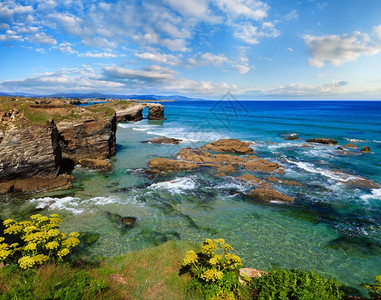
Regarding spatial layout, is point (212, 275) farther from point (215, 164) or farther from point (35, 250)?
point (215, 164)

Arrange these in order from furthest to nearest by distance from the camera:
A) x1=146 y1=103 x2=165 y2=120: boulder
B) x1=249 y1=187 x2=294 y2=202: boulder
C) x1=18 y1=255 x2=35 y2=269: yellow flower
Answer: x1=146 y1=103 x2=165 y2=120: boulder
x1=249 y1=187 x2=294 y2=202: boulder
x1=18 y1=255 x2=35 y2=269: yellow flower

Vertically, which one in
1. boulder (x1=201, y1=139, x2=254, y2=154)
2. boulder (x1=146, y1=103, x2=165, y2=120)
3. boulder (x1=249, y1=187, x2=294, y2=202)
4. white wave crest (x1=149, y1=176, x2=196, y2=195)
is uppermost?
boulder (x1=146, y1=103, x2=165, y2=120)

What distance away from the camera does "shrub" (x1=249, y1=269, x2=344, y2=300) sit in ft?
19.0

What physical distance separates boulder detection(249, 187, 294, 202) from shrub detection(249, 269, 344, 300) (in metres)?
9.91

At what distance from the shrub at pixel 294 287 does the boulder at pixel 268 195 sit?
32.5 feet

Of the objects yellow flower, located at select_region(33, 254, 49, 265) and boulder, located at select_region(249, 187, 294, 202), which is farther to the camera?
boulder, located at select_region(249, 187, 294, 202)

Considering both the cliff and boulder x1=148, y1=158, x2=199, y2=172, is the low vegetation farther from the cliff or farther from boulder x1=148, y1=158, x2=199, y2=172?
boulder x1=148, y1=158, x2=199, y2=172

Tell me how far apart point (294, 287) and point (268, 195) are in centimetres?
1113

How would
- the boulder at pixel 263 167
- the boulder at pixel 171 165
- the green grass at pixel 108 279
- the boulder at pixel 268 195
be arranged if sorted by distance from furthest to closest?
the boulder at pixel 171 165
the boulder at pixel 263 167
the boulder at pixel 268 195
the green grass at pixel 108 279

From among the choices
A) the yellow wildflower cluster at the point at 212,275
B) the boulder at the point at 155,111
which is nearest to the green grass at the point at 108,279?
the yellow wildflower cluster at the point at 212,275

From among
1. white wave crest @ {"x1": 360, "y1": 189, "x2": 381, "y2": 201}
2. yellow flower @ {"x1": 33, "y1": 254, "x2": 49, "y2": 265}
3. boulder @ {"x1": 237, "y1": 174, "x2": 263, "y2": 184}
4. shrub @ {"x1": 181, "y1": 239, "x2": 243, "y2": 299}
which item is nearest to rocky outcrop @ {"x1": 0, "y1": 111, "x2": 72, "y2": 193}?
yellow flower @ {"x1": 33, "y1": 254, "x2": 49, "y2": 265}

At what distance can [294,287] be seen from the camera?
6.05 meters

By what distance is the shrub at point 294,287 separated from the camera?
19.0 feet

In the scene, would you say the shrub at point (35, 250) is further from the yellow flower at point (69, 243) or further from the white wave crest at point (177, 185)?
the white wave crest at point (177, 185)
